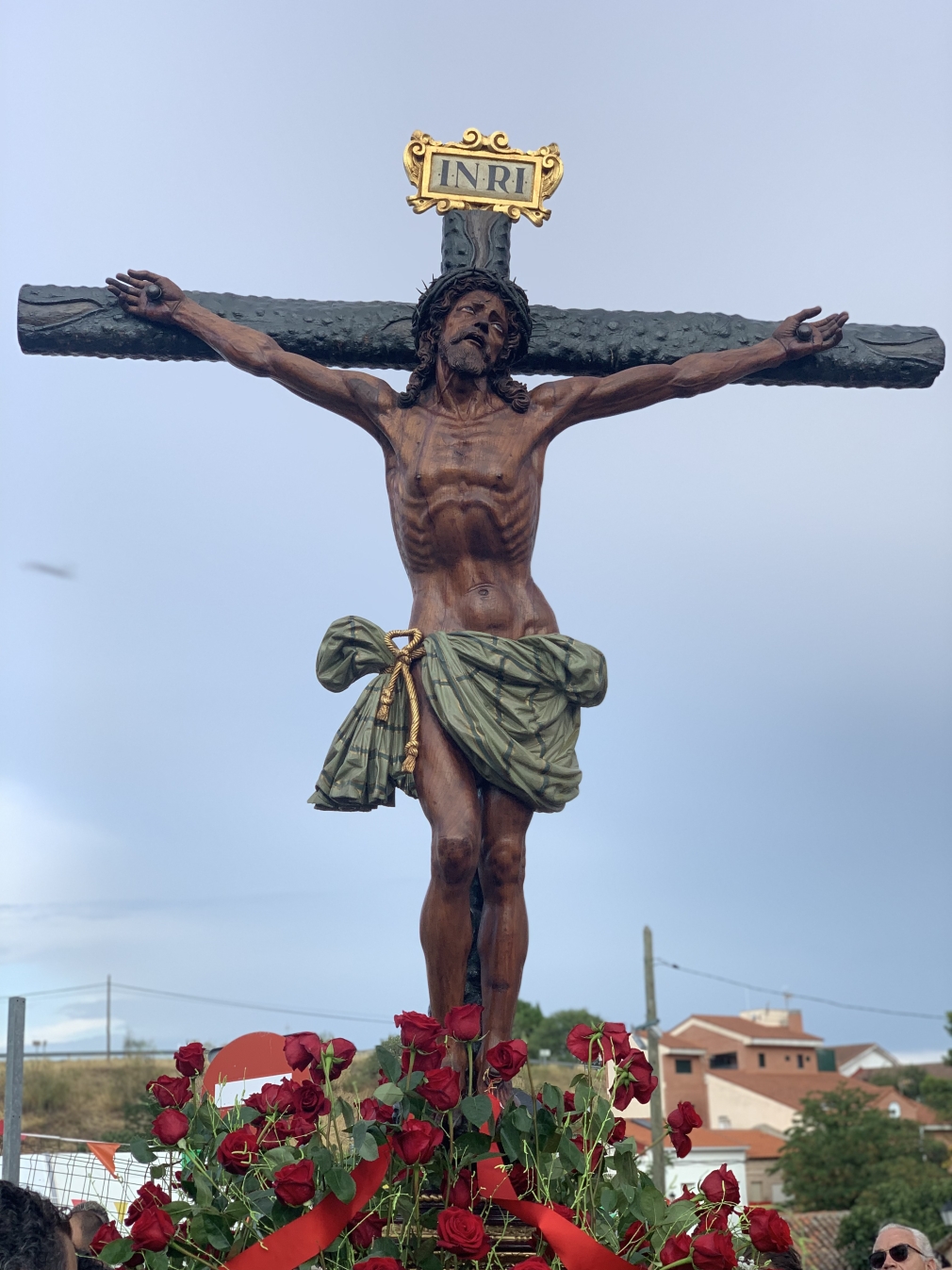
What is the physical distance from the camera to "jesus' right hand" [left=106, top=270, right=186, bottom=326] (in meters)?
5.25

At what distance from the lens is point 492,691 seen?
4.41 meters

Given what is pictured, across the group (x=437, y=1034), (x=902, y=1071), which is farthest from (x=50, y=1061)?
(x=902, y=1071)

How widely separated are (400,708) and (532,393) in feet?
4.01

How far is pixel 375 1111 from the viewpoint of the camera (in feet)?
9.25

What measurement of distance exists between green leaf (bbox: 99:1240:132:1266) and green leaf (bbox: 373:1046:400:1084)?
0.57m

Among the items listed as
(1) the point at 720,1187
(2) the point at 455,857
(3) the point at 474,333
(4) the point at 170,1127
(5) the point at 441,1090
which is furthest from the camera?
(3) the point at 474,333

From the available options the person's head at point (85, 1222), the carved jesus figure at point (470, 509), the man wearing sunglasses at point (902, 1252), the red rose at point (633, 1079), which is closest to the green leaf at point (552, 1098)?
the red rose at point (633, 1079)

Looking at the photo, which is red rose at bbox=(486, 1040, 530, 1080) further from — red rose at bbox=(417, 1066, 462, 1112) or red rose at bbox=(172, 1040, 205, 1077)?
red rose at bbox=(172, 1040, 205, 1077)

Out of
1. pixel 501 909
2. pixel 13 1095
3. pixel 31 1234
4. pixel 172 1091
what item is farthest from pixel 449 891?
pixel 31 1234

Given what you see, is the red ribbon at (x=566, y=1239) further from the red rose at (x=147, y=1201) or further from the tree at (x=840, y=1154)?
the tree at (x=840, y=1154)

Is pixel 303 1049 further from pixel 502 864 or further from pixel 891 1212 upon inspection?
pixel 891 1212

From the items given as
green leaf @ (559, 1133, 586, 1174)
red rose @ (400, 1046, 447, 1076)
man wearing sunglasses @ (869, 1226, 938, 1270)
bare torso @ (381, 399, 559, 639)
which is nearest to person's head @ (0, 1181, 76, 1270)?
red rose @ (400, 1046, 447, 1076)

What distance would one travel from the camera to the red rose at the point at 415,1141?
2.72m

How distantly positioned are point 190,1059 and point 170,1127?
200mm
